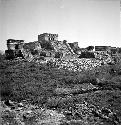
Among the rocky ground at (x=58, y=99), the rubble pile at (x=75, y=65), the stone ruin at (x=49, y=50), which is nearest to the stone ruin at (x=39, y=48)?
the stone ruin at (x=49, y=50)

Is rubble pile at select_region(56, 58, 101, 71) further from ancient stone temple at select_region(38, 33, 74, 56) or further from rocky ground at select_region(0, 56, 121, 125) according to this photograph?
ancient stone temple at select_region(38, 33, 74, 56)

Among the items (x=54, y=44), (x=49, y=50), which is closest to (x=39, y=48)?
(x=49, y=50)

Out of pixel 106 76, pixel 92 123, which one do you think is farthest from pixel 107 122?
pixel 106 76

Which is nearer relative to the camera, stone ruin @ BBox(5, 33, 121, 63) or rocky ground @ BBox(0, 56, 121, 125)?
rocky ground @ BBox(0, 56, 121, 125)

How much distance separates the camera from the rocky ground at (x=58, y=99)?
30.9ft

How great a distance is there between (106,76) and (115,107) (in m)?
7.91

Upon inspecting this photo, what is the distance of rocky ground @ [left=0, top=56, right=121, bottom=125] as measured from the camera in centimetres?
943

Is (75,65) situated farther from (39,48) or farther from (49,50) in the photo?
(39,48)

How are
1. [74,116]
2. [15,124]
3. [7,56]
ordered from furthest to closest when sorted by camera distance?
[7,56] → [74,116] → [15,124]

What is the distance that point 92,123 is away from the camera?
29.6 feet

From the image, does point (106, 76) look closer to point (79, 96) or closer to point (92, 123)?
point (79, 96)

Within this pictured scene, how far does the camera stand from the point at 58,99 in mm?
12000

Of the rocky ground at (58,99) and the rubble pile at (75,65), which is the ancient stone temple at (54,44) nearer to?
the rubble pile at (75,65)

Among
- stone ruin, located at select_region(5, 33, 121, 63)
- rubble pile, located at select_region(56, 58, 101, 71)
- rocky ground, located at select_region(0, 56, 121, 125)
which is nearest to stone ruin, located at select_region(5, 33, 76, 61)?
stone ruin, located at select_region(5, 33, 121, 63)
